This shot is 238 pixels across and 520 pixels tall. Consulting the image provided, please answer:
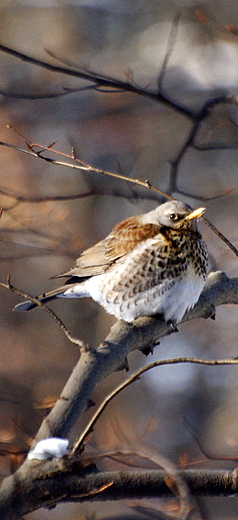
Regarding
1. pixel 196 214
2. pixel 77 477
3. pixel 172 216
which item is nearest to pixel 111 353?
pixel 77 477

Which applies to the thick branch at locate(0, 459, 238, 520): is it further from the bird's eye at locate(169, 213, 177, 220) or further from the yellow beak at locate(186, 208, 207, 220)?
the bird's eye at locate(169, 213, 177, 220)

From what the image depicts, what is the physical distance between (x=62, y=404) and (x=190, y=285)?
104 centimetres

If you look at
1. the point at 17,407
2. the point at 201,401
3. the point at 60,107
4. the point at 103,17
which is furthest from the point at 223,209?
the point at 103,17

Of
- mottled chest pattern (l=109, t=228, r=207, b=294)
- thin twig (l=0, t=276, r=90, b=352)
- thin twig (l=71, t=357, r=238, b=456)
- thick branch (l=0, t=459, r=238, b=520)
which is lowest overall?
thick branch (l=0, t=459, r=238, b=520)

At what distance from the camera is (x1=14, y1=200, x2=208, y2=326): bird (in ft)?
8.67

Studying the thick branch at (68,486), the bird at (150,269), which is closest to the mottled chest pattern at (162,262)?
the bird at (150,269)

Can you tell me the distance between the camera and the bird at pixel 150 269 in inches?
104

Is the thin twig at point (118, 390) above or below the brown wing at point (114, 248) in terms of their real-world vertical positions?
below

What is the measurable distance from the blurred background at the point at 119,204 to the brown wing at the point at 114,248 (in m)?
0.45

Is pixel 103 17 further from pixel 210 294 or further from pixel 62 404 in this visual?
pixel 62 404

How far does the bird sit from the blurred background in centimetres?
56

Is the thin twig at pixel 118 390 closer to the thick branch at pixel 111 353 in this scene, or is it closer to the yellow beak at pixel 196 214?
the thick branch at pixel 111 353

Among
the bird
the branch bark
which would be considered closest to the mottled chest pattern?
the bird

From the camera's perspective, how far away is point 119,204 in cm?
518
